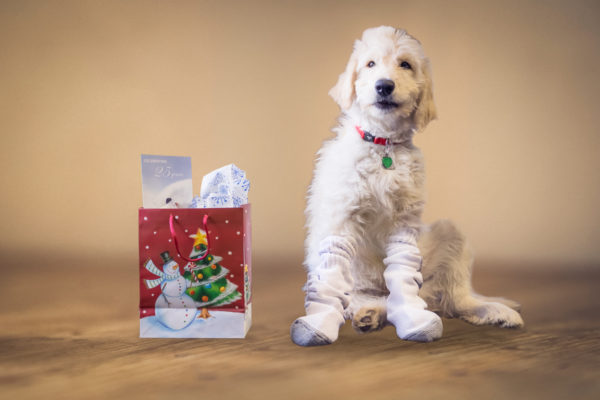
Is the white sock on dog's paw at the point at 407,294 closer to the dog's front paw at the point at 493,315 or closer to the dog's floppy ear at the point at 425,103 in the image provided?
the dog's front paw at the point at 493,315

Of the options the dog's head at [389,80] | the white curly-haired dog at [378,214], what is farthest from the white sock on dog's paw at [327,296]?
the dog's head at [389,80]

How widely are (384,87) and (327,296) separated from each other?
2.43 feet

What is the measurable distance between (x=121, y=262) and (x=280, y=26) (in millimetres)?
1502

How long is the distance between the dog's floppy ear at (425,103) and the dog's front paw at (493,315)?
2.34 feet

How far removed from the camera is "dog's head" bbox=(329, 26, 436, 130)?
2.21 metres

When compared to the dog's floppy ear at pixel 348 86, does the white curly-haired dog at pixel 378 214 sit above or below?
below

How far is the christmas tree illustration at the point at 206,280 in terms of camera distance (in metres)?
2.21

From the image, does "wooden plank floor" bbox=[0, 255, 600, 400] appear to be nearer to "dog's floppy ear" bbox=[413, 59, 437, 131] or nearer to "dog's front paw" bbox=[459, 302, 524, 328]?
"dog's front paw" bbox=[459, 302, 524, 328]

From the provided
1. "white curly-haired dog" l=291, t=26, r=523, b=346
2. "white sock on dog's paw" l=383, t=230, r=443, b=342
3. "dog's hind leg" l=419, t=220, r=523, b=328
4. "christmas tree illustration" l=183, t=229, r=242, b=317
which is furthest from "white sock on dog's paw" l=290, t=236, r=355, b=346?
"dog's hind leg" l=419, t=220, r=523, b=328

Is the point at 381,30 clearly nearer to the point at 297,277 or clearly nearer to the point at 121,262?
the point at 297,277

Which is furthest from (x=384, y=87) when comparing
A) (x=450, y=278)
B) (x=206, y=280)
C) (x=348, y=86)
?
(x=206, y=280)

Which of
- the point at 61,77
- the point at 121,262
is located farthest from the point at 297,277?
the point at 61,77

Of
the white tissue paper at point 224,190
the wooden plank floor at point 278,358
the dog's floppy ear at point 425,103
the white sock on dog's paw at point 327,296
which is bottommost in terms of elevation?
the wooden plank floor at point 278,358

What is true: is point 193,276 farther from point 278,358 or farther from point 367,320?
point 367,320
